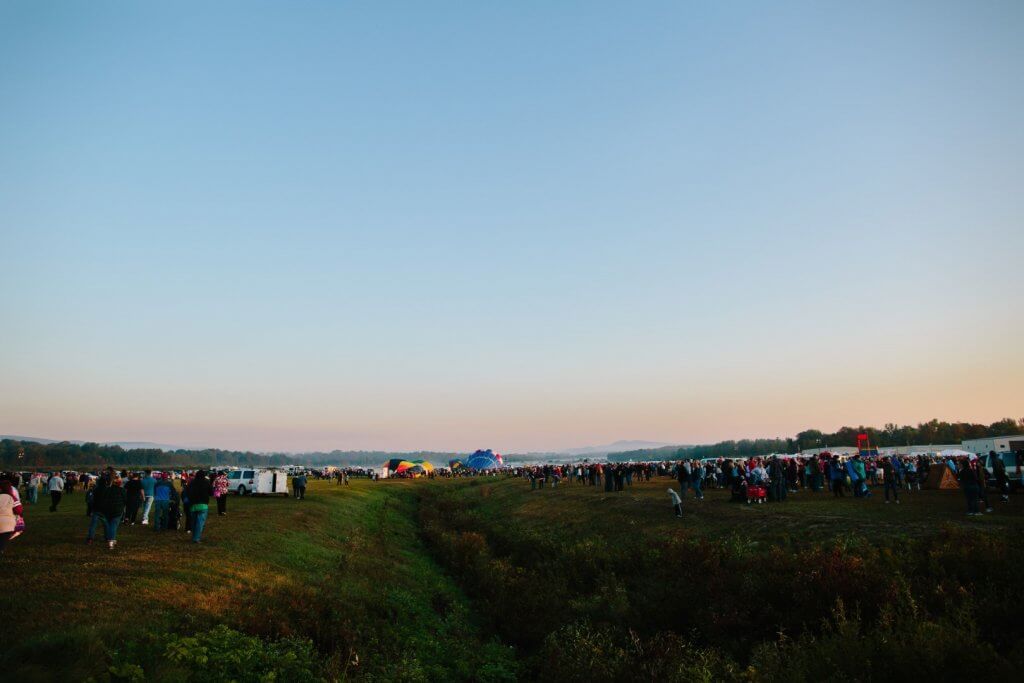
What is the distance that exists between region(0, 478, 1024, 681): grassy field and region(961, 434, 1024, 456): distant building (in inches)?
1170

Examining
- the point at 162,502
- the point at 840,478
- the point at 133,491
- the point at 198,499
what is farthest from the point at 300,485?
the point at 840,478

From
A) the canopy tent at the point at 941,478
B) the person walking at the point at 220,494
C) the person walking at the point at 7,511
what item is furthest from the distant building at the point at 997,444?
the person walking at the point at 7,511

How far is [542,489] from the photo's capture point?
178 ft

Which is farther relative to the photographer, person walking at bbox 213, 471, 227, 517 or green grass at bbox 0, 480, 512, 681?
person walking at bbox 213, 471, 227, 517

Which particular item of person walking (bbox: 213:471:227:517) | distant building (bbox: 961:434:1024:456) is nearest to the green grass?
person walking (bbox: 213:471:227:517)

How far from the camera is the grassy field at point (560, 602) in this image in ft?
34.2

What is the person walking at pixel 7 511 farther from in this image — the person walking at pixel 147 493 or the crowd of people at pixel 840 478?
the crowd of people at pixel 840 478

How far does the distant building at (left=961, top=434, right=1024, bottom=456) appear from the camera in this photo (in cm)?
4645

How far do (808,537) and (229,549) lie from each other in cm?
1898

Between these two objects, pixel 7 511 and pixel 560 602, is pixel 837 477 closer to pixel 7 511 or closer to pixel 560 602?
pixel 560 602

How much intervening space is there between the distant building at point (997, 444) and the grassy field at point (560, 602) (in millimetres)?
29712

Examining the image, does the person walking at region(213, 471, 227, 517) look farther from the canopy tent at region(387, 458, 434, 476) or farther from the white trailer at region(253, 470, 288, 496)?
the canopy tent at region(387, 458, 434, 476)

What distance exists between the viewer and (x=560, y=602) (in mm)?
19719

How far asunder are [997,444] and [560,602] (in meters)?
55.4
